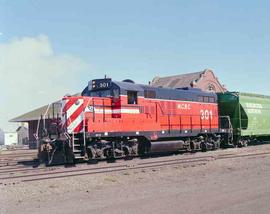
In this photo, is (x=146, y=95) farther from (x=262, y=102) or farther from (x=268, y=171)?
(x=262, y=102)

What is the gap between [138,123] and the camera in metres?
21.7

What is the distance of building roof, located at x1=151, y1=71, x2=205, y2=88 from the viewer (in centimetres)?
7400

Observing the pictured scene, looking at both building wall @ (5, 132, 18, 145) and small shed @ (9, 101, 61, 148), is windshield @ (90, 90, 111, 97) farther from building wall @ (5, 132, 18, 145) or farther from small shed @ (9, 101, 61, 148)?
building wall @ (5, 132, 18, 145)

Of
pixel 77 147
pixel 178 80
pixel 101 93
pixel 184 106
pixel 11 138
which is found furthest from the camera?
pixel 178 80

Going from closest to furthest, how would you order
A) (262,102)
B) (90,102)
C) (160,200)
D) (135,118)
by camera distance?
(160,200) < (90,102) < (135,118) < (262,102)

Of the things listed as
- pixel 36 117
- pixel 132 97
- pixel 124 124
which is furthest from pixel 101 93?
pixel 36 117

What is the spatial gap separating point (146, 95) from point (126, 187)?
1094 cm

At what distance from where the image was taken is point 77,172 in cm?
1576

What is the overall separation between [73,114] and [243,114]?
14.8 m

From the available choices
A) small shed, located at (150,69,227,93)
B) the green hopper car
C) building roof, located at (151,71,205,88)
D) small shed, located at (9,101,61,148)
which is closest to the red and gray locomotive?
small shed, located at (9,101,61,148)

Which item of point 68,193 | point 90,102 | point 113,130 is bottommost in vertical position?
point 68,193

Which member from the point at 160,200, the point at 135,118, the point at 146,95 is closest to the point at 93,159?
the point at 135,118

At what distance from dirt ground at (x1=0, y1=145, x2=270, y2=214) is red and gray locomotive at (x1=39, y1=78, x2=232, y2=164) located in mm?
4650

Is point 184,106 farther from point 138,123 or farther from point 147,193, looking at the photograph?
point 147,193
